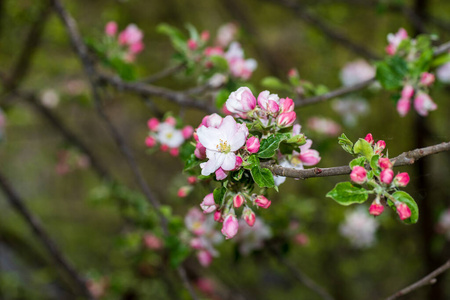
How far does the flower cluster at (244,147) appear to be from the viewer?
0.60 m

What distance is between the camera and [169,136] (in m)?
0.99

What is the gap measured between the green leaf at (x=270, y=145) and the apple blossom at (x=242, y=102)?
6cm

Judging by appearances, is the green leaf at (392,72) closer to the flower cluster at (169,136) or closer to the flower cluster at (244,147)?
the flower cluster at (244,147)

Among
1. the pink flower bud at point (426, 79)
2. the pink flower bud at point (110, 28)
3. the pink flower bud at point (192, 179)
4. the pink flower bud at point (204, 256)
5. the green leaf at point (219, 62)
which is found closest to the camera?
the pink flower bud at point (192, 179)

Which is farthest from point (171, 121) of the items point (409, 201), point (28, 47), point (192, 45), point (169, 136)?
point (28, 47)

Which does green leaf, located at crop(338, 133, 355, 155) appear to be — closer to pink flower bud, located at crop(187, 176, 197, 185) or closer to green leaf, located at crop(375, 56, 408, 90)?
pink flower bud, located at crop(187, 176, 197, 185)

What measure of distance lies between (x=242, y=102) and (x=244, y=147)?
78mm

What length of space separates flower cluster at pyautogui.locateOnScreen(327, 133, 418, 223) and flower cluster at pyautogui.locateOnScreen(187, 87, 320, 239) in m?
0.09

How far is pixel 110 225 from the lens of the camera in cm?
300

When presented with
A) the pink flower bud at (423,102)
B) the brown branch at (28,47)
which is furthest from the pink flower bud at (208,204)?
the brown branch at (28,47)

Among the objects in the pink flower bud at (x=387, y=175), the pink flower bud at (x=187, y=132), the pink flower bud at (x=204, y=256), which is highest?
the pink flower bud at (x=187, y=132)

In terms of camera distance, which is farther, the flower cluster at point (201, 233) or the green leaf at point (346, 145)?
the flower cluster at point (201, 233)

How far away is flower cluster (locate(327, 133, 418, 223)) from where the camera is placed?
0.56m

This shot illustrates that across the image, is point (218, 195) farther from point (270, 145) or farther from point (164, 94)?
point (164, 94)
